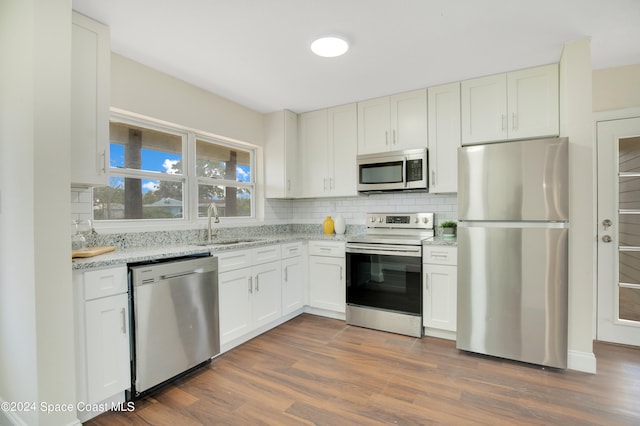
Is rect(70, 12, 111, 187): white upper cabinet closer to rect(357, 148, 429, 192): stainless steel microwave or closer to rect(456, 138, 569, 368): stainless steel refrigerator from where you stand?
rect(357, 148, 429, 192): stainless steel microwave

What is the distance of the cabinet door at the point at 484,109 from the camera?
2.79 meters

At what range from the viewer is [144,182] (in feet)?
9.02

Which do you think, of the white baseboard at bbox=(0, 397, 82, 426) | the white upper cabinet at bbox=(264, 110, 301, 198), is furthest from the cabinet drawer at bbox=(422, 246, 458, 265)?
the white baseboard at bbox=(0, 397, 82, 426)

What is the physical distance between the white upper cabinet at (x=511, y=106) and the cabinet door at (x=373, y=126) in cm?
A: 76

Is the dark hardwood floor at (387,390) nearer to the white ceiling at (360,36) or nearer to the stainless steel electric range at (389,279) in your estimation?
the stainless steel electric range at (389,279)

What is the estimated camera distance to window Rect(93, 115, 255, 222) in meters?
2.55

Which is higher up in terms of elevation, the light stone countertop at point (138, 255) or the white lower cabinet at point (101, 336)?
the light stone countertop at point (138, 255)

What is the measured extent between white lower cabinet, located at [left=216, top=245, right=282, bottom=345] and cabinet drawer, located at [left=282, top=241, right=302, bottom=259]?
0.31ft

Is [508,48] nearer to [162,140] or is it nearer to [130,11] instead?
[130,11]

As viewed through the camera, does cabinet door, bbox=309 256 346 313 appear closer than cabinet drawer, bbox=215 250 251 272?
No

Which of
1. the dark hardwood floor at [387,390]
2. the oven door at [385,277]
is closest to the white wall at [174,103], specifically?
the oven door at [385,277]

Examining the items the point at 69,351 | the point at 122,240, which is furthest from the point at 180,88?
the point at 69,351

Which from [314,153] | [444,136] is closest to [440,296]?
[444,136]

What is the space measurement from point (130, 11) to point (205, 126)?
50.1 inches
